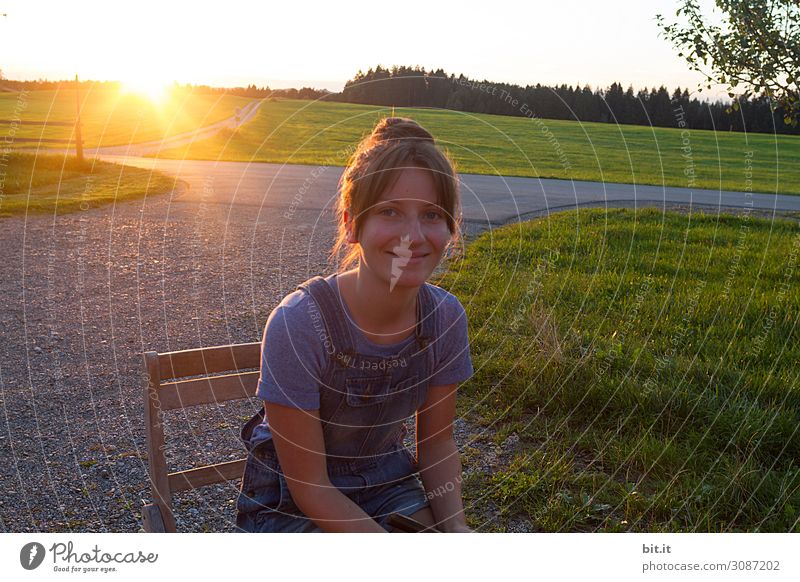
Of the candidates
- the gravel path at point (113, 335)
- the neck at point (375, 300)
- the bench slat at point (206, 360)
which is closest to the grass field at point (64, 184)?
the gravel path at point (113, 335)

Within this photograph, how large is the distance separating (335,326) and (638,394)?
2.84 meters

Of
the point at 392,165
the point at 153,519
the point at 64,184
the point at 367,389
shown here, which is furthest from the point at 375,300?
the point at 64,184

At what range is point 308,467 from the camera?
6.85 ft

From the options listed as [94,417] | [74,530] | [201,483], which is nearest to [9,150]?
[94,417]

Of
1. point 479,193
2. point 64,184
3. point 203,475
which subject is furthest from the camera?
point 479,193

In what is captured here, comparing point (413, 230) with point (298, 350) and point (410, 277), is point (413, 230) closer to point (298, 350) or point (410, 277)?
point (410, 277)

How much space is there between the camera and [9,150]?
14.9 metres

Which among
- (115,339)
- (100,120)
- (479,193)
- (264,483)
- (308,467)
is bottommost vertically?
(115,339)

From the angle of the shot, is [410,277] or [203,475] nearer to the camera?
[410,277]

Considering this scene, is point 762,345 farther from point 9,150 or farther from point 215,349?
point 9,150

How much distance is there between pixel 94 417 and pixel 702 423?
331 centimetres

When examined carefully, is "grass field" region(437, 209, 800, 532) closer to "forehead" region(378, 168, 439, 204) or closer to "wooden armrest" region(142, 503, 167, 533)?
"wooden armrest" region(142, 503, 167, 533)

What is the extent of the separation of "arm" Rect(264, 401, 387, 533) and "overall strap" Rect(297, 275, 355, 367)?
0.53 ft
